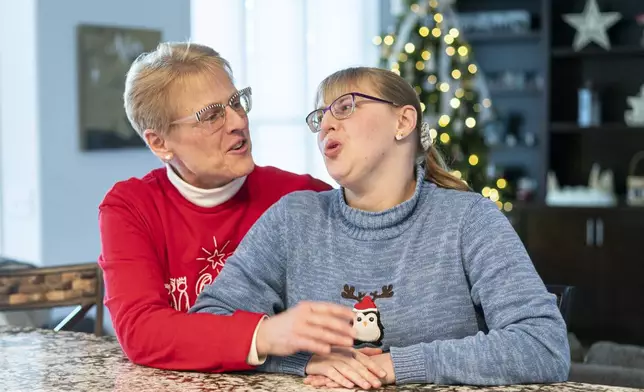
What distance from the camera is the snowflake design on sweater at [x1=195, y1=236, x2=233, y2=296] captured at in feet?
6.26

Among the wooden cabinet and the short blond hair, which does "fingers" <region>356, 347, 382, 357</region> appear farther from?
the wooden cabinet

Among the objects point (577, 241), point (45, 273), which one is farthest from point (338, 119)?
point (577, 241)

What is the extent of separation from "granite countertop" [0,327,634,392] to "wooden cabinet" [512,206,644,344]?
187 inches

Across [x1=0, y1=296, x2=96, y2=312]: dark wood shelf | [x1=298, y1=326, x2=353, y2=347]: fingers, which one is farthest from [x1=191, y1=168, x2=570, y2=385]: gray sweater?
[x1=0, y1=296, x2=96, y2=312]: dark wood shelf

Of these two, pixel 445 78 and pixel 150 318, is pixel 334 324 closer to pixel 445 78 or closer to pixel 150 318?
pixel 150 318

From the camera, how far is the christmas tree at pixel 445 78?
19.2 ft

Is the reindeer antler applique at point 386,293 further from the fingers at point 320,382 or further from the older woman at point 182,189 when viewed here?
the older woman at point 182,189

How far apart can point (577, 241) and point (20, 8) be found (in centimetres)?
355

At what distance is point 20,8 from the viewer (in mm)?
4891

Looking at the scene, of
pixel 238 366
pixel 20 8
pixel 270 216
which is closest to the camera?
pixel 238 366

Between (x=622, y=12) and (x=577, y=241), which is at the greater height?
(x=622, y=12)

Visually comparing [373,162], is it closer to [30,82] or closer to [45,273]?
[45,273]

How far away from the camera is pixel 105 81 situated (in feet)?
17.3

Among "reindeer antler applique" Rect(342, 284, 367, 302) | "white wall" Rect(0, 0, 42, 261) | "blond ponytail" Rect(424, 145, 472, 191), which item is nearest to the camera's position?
"reindeer antler applique" Rect(342, 284, 367, 302)
